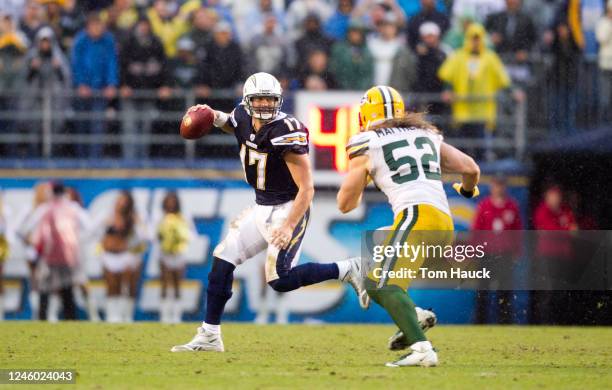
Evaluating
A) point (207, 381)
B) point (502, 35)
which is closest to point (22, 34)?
point (502, 35)

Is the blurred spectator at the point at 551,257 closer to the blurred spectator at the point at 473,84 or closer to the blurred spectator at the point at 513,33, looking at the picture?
the blurred spectator at the point at 473,84

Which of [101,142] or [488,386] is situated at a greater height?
[101,142]

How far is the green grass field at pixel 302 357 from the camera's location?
6.73 meters

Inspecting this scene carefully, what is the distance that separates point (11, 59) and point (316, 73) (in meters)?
3.67

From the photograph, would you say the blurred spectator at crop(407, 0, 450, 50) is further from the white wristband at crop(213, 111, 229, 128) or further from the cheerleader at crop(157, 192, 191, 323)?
the white wristband at crop(213, 111, 229, 128)

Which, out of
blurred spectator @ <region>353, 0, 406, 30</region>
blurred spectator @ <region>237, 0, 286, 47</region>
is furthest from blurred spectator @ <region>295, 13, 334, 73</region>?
blurred spectator @ <region>353, 0, 406, 30</region>

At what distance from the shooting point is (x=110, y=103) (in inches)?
576

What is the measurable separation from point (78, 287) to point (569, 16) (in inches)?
265

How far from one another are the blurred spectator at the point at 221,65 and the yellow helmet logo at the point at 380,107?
6.80 meters

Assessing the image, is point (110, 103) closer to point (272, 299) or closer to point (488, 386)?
point (272, 299)

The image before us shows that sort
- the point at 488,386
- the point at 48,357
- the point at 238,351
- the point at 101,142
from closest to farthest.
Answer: the point at 488,386 → the point at 48,357 → the point at 238,351 → the point at 101,142

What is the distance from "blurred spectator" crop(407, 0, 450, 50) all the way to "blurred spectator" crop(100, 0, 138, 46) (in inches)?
131

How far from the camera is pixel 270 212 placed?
8.51 metres

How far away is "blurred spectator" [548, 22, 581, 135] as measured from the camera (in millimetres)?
14578
